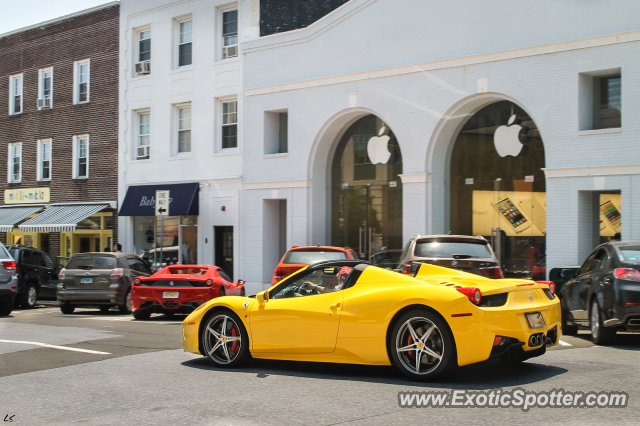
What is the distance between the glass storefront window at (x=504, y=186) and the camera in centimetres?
1816

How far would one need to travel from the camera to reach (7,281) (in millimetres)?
16781

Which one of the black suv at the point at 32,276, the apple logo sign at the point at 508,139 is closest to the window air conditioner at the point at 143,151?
the black suv at the point at 32,276

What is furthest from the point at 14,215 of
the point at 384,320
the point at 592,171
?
the point at 384,320

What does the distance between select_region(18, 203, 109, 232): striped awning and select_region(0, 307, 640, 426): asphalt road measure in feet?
57.9

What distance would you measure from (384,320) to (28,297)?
15.7 metres

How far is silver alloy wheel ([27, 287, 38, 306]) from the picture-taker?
66.6 feet

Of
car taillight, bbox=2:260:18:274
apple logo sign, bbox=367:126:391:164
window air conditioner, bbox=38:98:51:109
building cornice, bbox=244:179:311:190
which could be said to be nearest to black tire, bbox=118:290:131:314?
car taillight, bbox=2:260:18:274

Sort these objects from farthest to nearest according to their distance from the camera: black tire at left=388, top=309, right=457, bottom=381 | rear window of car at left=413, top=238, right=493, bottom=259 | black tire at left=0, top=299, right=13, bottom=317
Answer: black tire at left=0, top=299, right=13, bottom=317
rear window of car at left=413, top=238, right=493, bottom=259
black tire at left=388, top=309, right=457, bottom=381

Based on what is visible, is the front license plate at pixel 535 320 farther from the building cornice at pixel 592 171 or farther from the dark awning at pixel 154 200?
the dark awning at pixel 154 200

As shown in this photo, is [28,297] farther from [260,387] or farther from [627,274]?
[627,274]

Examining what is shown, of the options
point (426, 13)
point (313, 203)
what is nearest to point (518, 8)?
point (426, 13)

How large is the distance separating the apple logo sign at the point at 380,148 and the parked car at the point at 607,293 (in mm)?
10429

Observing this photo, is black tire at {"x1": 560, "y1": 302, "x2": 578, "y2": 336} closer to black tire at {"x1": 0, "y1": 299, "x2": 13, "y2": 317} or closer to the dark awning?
black tire at {"x1": 0, "y1": 299, "x2": 13, "y2": 317}

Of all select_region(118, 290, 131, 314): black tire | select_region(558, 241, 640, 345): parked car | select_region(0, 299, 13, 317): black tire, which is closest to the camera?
select_region(558, 241, 640, 345): parked car
